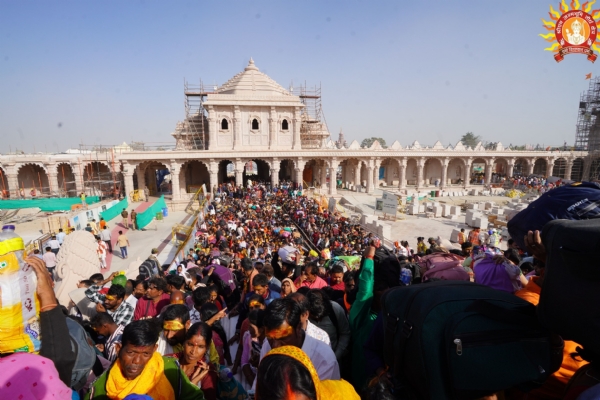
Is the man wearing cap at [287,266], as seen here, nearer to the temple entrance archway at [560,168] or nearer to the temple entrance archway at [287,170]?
the temple entrance archway at [287,170]

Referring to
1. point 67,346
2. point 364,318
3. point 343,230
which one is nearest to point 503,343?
point 364,318

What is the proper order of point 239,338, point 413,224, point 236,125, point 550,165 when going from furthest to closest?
point 550,165 < point 236,125 < point 413,224 < point 239,338

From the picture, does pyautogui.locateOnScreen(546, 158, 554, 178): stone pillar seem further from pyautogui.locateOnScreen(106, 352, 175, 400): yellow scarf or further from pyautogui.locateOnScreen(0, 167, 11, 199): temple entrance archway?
pyautogui.locateOnScreen(0, 167, 11, 199): temple entrance archway

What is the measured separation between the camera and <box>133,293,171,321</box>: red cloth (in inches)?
157

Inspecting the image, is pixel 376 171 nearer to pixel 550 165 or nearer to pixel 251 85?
pixel 251 85

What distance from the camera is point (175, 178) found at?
76.1 feet

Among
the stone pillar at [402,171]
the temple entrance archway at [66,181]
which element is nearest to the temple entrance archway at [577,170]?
the stone pillar at [402,171]

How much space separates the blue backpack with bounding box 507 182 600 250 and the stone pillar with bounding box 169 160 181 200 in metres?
23.7

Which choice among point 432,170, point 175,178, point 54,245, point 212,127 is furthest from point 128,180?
point 432,170

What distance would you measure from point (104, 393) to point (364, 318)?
2109 millimetres

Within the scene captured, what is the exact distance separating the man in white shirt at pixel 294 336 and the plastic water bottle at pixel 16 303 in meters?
1.41

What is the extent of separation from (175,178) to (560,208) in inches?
952

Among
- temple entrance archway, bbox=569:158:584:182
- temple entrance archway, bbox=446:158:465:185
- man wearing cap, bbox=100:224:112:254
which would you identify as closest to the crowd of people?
man wearing cap, bbox=100:224:112:254

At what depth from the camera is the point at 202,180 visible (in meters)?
29.0
